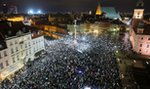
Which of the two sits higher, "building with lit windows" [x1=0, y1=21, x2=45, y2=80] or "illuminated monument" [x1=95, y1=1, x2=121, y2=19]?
"illuminated monument" [x1=95, y1=1, x2=121, y2=19]

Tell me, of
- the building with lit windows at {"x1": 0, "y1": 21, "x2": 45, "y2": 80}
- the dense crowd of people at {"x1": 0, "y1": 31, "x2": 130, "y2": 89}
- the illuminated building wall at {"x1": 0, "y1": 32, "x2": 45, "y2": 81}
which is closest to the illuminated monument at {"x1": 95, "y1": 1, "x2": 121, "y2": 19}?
the illuminated building wall at {"x1": 0, "y1": 32, "x2": 45, "y2": 81}

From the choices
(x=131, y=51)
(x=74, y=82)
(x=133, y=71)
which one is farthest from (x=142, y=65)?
(x=74, y=82)

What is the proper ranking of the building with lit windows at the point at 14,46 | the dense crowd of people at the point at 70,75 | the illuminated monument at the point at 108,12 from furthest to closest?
the illuminated monument at the point at 108,12 → the building with lit windows at the point at 14,46 → the dense crowd of people at the point at 70,75

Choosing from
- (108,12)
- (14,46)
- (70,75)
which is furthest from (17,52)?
(108,12)

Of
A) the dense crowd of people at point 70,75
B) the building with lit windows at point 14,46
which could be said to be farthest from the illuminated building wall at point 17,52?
the dense crowd of people at point 70,75

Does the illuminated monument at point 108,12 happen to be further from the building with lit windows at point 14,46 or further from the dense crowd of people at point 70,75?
the building with lit windows at point 14,46

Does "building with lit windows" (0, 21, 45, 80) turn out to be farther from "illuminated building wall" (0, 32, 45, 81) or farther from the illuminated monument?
the illuminated monument

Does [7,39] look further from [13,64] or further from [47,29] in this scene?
[47,29]

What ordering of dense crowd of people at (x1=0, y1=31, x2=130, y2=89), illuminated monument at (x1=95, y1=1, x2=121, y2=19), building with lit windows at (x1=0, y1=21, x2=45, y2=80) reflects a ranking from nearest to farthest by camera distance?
1. dense crowd of people at (x1=0, y1=31, x2=130, y2=89)
2. building with lit windows at (x1=0, y1=21, x2=45, y2=80)
3. illuminated monument at (x1=95, y1=1, x2=121, y2=19)

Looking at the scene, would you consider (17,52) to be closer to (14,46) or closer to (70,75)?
(14,46)
